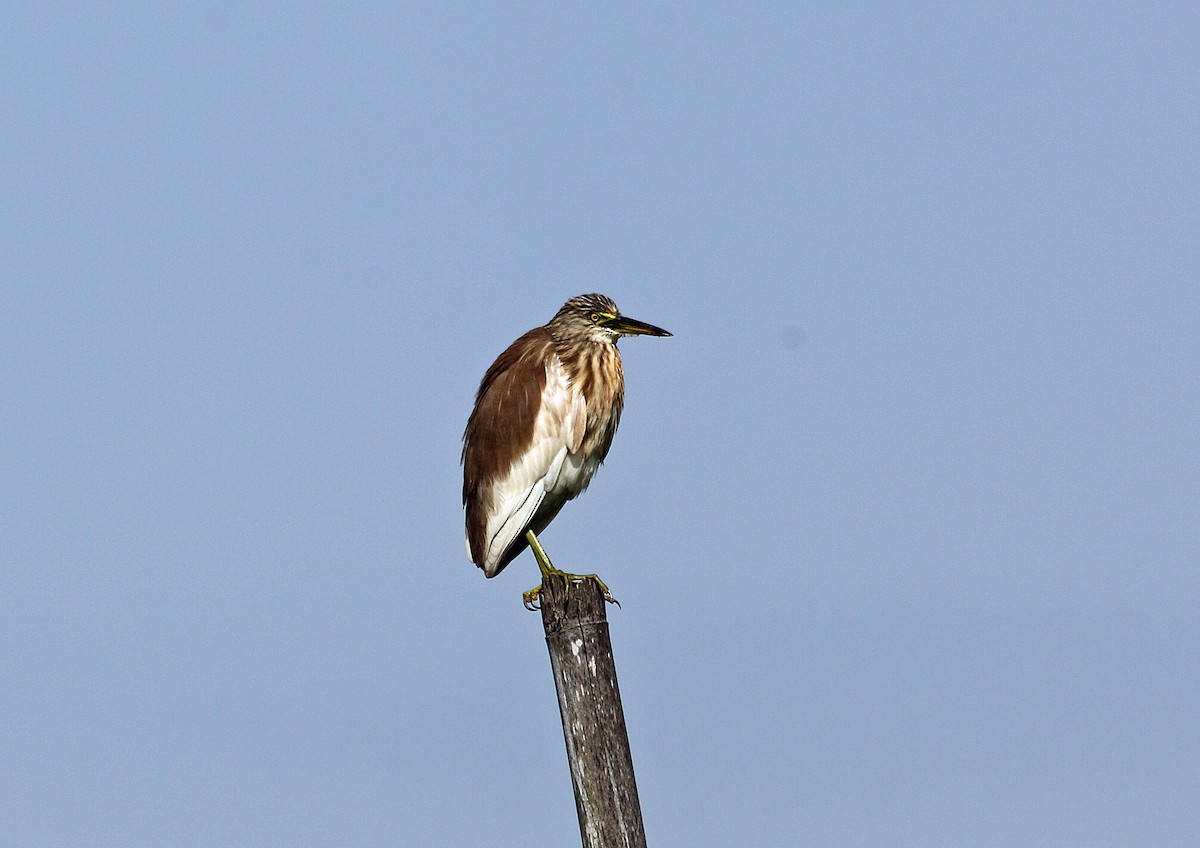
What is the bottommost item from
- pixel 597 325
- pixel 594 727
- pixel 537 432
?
pixel 594 727

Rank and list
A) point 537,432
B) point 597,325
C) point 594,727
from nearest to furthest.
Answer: point 594,727
point 537,432
point 597,325

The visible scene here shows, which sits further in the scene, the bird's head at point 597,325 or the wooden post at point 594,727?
the bird's head at point 597,325

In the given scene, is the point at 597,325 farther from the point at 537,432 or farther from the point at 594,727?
the point at 594,727

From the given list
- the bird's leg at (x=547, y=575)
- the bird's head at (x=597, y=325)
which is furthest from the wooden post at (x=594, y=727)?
the bird's head at (x=597, y=325)

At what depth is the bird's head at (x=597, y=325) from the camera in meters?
9.98

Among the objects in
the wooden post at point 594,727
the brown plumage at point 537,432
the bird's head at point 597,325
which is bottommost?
the wooden post at point 594,727

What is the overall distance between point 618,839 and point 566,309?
4.48 meters

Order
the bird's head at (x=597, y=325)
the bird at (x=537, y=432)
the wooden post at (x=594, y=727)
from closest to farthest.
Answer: the wooden post at (x=594, y=727), the bird at (x=537, y=432), the bird's head at (x=597, y=325)

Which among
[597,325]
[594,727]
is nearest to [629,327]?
[597,325]

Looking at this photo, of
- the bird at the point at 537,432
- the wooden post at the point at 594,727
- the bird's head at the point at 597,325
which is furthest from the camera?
the bird's head at the point at 597,325

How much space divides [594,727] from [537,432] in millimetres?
3209

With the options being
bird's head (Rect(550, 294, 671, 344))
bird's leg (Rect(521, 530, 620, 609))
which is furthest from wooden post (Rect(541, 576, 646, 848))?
bird's head (Rect(550, 294, 671, 344))

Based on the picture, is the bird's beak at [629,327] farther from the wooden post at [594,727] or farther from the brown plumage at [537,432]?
the wooden post at [594,727]

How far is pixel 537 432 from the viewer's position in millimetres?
9562
